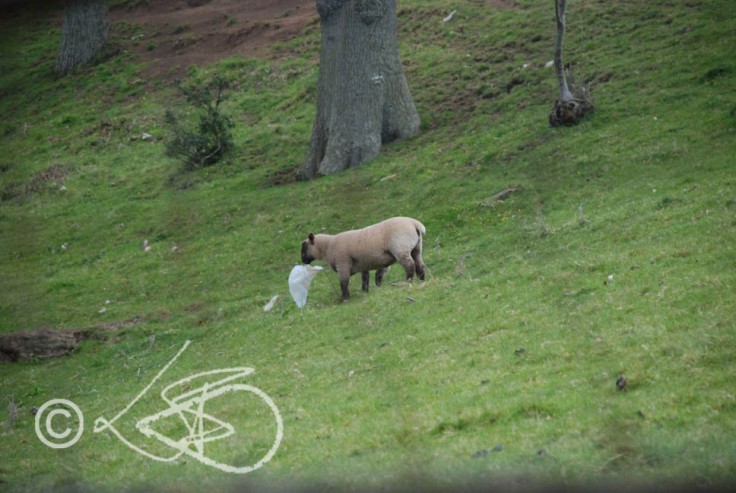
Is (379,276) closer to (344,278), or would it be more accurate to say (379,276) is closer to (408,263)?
(344,278)

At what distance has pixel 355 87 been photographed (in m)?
26.8

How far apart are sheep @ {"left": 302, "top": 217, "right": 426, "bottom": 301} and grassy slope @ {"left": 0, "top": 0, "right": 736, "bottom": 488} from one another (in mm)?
555

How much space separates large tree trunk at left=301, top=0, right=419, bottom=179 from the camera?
26859 millimetres

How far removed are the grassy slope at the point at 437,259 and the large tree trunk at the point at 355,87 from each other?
1.13 m

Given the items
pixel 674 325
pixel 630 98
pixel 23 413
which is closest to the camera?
pixel 674 325

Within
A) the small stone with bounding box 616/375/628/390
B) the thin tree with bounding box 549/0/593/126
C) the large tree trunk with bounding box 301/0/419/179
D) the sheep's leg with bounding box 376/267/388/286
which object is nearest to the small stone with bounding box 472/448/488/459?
the small stone with bounding box 616/375/628/390

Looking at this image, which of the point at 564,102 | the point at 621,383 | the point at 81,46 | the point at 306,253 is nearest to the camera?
the point at 621,383

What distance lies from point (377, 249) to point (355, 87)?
11509mm

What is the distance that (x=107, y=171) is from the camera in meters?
32.4

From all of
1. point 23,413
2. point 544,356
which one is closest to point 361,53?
point 23,413

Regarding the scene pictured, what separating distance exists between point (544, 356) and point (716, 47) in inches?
707

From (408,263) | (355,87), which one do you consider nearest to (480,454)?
(408,263)

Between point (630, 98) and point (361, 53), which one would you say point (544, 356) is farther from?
point (361, 53)

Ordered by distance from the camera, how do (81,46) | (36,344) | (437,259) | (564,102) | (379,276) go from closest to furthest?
(379,276) → (36,344) → (437,259) → (564,102) → (81,46)
